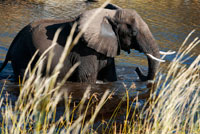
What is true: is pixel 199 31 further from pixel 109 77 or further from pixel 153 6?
pixel 109 77

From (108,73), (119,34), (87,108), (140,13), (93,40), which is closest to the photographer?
(87,108)

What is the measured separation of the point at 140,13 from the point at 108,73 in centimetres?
753

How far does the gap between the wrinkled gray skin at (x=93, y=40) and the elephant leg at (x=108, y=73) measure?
0.70 feet

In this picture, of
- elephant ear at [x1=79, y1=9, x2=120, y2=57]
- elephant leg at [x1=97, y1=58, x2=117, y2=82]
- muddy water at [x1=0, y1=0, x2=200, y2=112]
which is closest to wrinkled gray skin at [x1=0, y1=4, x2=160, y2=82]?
elephant ear at [x1=79, y1=9, x2=120, y2=57]

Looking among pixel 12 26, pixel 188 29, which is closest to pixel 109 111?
pixel 12 26

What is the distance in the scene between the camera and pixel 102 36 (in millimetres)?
6043

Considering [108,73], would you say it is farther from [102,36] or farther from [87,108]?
[87,108]

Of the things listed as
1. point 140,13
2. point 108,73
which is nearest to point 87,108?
point 108,73

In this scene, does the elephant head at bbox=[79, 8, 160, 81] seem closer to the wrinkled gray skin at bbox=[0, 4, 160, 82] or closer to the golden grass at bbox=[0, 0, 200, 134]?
the wrinkled gray skin at bbox=[0, 4, 160, 82]

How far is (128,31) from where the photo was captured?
238 inches

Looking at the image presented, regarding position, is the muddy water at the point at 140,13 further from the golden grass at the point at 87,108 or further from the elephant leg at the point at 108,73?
the golden grass at the point at 87,108

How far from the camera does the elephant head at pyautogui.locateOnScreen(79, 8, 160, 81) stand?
5.97 m

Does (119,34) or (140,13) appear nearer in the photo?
(119,34)

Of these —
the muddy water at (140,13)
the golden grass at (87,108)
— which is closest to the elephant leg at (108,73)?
the muddy water at (140,13)
